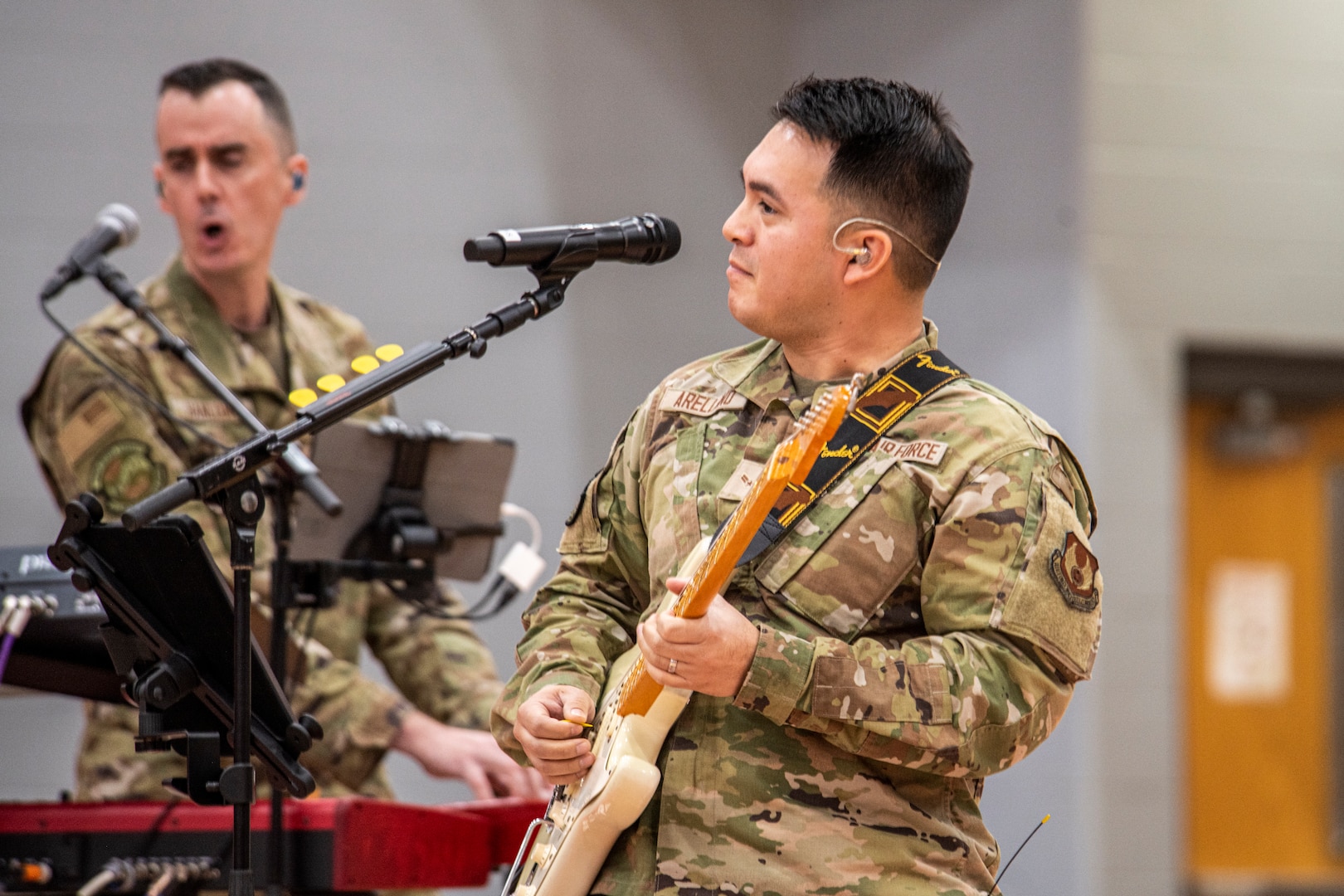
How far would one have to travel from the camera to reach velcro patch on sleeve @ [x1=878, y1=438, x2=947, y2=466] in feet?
5.65

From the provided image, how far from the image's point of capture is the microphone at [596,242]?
197 centimetres

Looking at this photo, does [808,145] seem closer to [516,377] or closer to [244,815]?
[244,815]

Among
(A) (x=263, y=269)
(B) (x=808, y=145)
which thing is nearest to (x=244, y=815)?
(B) (x=808, y=145)

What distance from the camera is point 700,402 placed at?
75.7 inches

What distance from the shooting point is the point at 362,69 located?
475cm

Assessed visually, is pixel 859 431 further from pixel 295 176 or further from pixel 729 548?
pixel 295 176

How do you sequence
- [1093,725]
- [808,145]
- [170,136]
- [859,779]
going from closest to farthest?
[859,779] → [808,145] → [170,136] → [1093,725]

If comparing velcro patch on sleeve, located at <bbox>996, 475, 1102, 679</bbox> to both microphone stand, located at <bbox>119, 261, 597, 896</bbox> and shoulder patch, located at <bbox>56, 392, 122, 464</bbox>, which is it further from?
shoulder patch, located at <bbox>56, 392, 122, 464</bbox>

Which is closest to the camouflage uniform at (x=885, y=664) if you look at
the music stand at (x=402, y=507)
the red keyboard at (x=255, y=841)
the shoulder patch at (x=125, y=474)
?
the red keyboard at (x=255, y=841)

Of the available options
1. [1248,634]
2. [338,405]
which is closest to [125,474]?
[338,405]

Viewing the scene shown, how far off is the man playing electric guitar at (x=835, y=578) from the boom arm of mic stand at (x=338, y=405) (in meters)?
0.22

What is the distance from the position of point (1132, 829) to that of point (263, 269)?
9.44ft

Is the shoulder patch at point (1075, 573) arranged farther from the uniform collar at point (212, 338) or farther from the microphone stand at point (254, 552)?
the uniform collar at point (212, 338)

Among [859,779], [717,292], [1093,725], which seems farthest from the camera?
[717,292]
